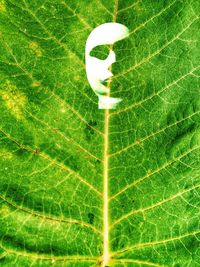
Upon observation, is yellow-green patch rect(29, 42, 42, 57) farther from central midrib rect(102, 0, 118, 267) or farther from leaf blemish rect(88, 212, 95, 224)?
leaf blemish rect(88, 212, 95, 224)

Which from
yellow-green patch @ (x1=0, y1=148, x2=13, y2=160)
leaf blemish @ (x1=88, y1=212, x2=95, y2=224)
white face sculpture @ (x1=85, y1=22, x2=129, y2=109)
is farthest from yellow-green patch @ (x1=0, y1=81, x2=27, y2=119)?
leaf blemish @ (x1=88, y1=212, x2=95, y2=224)

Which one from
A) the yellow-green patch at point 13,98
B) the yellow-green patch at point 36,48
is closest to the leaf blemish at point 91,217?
the yellow-green patch at point 13,98

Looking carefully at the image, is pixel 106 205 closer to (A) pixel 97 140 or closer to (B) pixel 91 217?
(B) pixel 91 217

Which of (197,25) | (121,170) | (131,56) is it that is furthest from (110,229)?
(197,25)

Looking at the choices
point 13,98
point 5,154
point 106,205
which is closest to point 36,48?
point 13,98

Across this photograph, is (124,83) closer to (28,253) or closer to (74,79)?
(74,79)

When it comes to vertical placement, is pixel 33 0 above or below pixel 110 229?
above

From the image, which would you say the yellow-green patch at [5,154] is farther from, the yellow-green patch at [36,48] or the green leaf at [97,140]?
the yellow-green patch at [36,48]

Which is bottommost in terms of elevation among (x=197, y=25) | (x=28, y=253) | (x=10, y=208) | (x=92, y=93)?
(x=28, y=253)
